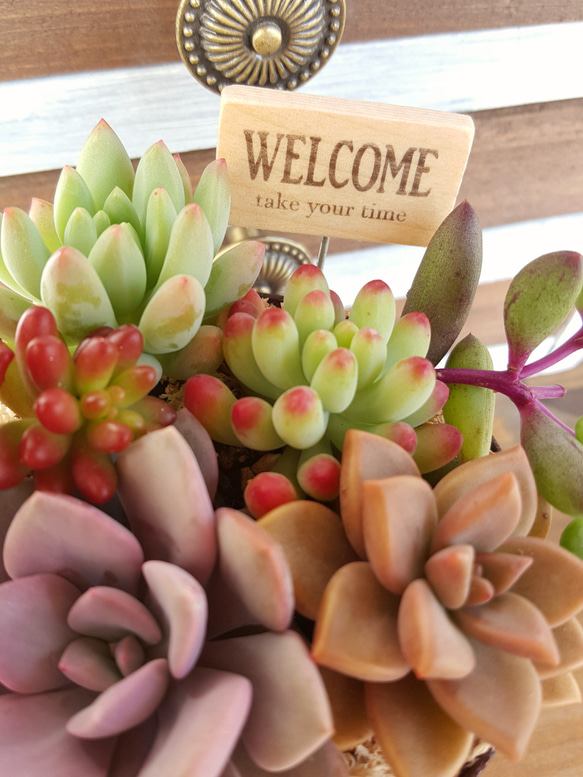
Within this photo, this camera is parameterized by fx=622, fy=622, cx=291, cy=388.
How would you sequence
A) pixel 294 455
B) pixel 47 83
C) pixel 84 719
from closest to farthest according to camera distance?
pixel 84 719 < pixel 294 455 < pixel 47 83

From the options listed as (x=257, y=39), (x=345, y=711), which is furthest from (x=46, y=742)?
(x=257, y=39)

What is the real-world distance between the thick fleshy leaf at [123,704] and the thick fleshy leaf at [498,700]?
13cm

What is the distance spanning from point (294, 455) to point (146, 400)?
0.10 metres

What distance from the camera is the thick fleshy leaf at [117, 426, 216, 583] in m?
0.28

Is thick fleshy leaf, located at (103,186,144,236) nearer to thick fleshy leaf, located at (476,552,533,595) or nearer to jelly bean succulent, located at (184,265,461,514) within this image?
jelly bean succulent, located at (184,265,461,514)

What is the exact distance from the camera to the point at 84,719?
0.82 ft

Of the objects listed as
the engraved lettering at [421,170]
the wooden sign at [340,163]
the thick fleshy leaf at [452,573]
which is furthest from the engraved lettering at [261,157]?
the thick fleshy leaf at [452,573]

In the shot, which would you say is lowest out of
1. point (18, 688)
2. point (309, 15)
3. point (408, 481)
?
point (18, 688)

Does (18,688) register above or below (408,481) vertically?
below

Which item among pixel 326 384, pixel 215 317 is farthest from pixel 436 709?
pixel 215 317

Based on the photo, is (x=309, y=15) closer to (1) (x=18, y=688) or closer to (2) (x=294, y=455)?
(2) (x=294, y=455)

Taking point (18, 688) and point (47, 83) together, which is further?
point (47, 83)

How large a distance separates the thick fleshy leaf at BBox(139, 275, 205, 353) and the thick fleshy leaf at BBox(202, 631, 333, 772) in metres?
0.18

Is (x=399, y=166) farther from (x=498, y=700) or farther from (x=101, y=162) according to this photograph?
(x=498, y=700)
